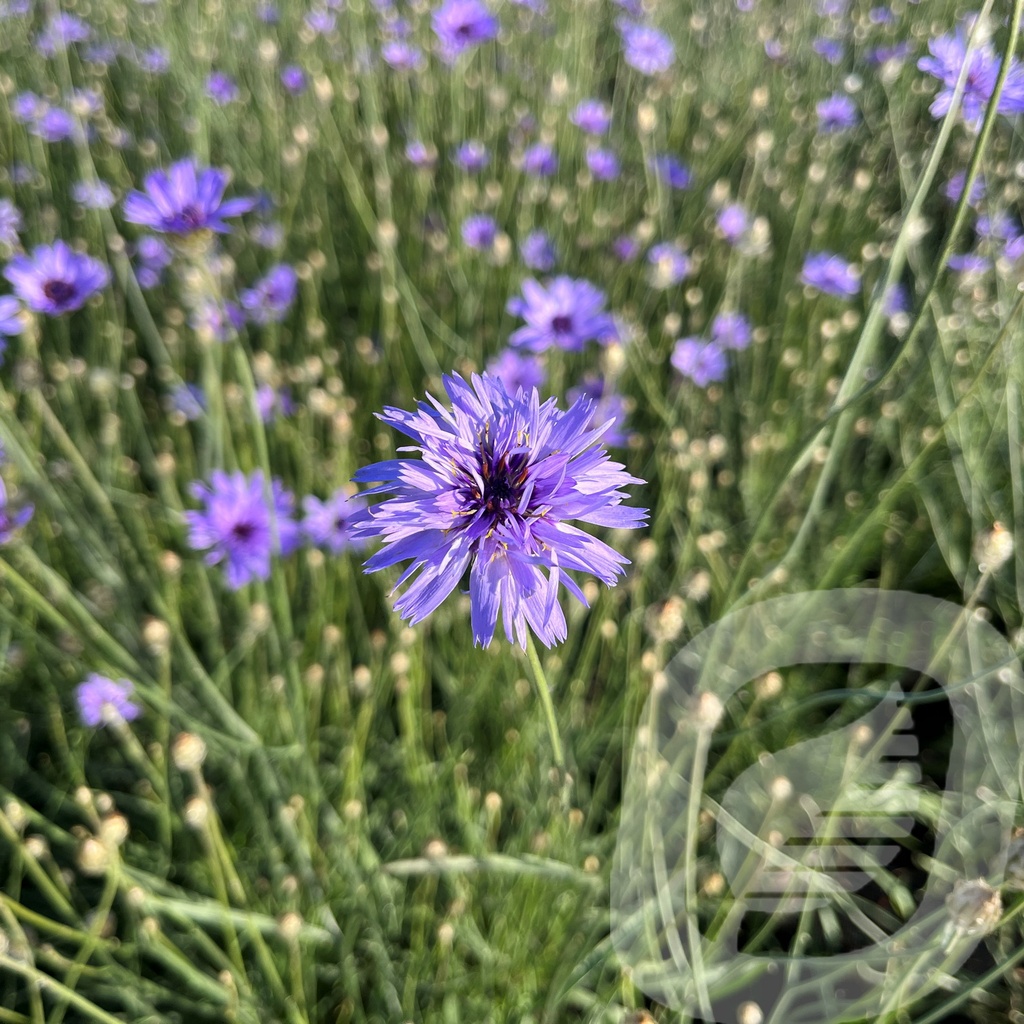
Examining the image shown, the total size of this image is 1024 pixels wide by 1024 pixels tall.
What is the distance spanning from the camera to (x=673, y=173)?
251cm

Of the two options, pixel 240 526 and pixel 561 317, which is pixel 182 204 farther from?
pixel 561 317

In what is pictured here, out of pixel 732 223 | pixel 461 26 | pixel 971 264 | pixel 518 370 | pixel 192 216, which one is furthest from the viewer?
pixel 461 26

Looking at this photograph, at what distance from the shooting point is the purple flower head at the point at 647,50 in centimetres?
257

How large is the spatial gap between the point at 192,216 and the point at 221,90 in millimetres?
1678

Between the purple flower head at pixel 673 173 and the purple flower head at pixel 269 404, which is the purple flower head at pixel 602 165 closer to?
the purple flower head at pixel 673 173

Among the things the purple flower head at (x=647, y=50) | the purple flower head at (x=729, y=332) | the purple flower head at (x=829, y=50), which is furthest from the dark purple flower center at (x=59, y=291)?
the purple flower head at (x=829, y=50)

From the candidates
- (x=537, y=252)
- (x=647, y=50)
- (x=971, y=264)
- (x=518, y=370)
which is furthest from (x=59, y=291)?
(x=647, y=50)

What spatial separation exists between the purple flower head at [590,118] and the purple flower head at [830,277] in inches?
38.5

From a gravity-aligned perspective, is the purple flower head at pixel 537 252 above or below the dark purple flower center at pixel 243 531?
above

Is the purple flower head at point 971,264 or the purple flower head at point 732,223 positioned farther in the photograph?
the purple flower head at point 732,223

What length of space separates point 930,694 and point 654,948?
51cm

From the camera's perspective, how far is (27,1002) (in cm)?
137

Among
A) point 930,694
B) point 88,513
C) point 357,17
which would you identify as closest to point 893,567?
point 930,694

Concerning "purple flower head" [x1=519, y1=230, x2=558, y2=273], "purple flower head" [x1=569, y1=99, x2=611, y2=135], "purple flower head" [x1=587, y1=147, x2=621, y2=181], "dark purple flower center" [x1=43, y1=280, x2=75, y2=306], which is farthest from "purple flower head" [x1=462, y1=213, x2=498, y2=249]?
"dark purple flower center" [x1=43, y1=280, x2=75, y2=306]
